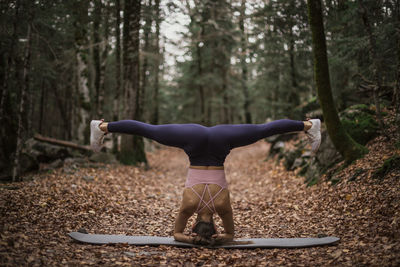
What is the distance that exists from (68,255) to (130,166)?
30.4 feet

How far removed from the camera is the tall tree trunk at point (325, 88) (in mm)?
7684

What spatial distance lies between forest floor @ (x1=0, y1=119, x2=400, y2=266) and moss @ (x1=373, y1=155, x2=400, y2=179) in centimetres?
17

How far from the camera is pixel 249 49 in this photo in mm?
14914

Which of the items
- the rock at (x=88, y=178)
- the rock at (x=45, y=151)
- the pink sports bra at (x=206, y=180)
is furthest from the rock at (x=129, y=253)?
the rock at (x=45, y=151)

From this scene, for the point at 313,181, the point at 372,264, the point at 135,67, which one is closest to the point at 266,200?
the point at 313,181

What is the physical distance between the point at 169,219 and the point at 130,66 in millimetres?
8599

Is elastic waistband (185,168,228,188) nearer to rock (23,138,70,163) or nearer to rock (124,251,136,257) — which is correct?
rock (124,251,136,257)

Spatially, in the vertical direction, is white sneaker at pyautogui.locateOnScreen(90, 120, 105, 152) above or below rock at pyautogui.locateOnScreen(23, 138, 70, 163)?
above

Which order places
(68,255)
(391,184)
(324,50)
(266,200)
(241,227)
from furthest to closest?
(266,200) → (324,50) → (241,227) → (391,184) → (68,255)

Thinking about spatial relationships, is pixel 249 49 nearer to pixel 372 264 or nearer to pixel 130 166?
pixel 130 166

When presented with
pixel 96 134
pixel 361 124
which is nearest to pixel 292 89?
pixel 361 124

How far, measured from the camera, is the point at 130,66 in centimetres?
1329

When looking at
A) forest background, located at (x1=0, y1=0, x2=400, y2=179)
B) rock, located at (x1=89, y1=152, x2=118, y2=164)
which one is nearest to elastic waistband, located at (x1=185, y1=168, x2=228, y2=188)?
forest background, located at (x1=0, y1=0, x2=400, y2=179)

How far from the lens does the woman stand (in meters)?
4.79
